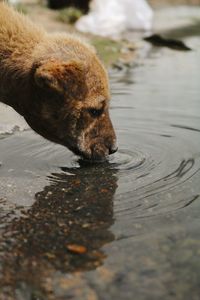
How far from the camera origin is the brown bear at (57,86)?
6426 millimetres

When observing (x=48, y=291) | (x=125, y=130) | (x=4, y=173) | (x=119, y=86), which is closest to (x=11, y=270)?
(x=48, y=291)

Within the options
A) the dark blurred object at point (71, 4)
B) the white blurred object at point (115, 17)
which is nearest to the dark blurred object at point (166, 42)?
the white blurred object at point (115, 17)

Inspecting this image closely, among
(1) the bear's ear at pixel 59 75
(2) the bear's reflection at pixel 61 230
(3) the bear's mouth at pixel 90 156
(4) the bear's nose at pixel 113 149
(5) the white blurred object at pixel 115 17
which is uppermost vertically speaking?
(1) the bear's ear at pixel 59 75

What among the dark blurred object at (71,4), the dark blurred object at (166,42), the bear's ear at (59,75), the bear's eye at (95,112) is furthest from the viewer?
the dark blurred object at (71,4)

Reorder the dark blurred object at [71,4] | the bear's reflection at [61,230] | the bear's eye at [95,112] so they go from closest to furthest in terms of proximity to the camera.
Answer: the bear's reflection at [61,230] → the bear's eye at [95,112] → the dark blurred object at [71,4]

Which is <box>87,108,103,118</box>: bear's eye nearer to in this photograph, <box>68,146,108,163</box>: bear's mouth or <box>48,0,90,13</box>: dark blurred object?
<box>68,146,108,163</box>: bear's mouth

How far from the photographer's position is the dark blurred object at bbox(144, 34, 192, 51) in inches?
659

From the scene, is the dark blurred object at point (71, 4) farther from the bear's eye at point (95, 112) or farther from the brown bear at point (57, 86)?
the bear's eye at point (95, 112)

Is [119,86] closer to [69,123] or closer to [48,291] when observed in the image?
[69,123]

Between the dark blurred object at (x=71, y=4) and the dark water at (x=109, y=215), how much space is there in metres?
15.3

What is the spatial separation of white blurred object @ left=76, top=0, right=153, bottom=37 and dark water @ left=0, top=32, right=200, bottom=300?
1188 cm

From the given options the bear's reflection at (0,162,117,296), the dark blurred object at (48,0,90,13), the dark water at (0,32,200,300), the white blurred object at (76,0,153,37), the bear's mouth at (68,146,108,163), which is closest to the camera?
the dark water at (0,32,200,300)

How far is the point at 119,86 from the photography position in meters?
11.7

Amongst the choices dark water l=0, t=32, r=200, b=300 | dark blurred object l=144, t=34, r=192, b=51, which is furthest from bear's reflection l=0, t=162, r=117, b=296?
dark blurred object l=144, t=34, r=192, b=51
